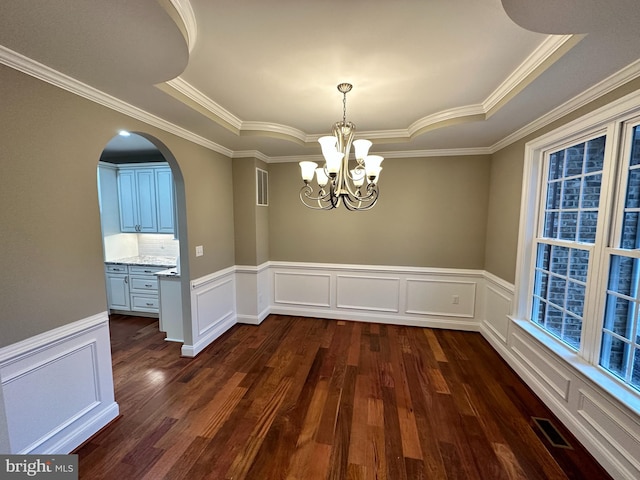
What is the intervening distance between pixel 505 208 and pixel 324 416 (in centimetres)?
293

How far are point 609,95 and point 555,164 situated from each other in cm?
79

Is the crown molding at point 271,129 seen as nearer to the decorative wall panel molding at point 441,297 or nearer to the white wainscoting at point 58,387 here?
the white wainscoting at point 58,387

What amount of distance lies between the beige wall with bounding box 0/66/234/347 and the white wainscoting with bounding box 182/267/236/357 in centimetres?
109

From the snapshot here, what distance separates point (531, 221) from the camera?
8.75 feet

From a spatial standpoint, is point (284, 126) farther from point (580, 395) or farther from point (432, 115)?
point (580, 395)

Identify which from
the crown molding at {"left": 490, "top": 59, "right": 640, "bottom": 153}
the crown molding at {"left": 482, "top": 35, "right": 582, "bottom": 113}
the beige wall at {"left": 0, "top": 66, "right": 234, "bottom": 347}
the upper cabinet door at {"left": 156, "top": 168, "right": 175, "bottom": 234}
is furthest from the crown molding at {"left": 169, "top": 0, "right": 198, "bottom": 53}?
the upper cabinet door at {"left": 156, "top": 168, "right": 175, "bottom": 234}

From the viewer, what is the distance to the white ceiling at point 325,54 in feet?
4.00

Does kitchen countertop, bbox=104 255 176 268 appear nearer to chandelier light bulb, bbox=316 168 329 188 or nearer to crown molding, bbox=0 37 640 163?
crown molding, bbox=0 37 640 163

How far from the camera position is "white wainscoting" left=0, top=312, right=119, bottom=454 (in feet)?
5.00

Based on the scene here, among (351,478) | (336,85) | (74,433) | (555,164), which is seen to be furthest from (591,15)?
(74,433)

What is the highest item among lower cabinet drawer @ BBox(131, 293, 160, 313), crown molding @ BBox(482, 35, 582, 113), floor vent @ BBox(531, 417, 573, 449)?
crown molding @ BBox(482, 35, 582, 113)

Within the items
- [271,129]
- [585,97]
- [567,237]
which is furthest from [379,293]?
[585,97]

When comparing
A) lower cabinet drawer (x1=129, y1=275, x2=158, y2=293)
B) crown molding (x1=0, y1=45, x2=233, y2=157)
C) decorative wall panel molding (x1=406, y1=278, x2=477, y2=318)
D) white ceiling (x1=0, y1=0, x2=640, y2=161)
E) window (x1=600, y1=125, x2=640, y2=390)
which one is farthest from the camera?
lower cabinet drawer (x1=129, y1=275, x2=158, y2=293)

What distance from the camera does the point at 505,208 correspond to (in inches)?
122
